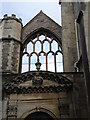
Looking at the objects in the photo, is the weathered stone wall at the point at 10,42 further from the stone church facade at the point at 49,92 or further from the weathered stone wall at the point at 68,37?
the weathered stone wall at the point at 68,37

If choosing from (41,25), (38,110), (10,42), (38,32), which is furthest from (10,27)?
(38,110)

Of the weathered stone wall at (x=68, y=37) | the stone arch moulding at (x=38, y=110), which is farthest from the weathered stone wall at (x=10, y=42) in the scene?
the stone arch moulding at (x=38, y=110)

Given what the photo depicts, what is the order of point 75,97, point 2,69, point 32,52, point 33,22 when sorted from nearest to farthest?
point 75,97
point 2,69
point 32,52
point 33,22

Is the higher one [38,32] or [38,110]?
[38,32]

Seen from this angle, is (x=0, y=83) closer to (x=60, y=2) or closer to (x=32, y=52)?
(x=32, y=52)

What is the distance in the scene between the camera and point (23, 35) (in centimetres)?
1281

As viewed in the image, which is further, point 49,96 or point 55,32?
point 55,32

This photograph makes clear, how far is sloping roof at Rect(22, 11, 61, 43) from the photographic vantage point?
41.9 ft

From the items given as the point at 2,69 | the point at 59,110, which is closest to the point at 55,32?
the point at 2,69

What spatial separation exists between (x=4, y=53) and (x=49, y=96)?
3.73 metres

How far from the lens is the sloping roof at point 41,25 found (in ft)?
41.9

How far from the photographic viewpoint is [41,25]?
43.1 feet

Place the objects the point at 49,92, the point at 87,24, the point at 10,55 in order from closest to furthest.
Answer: the point at 87,24, the point at 49,92, the point at 10,55

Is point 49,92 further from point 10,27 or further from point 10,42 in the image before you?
point 10,27
